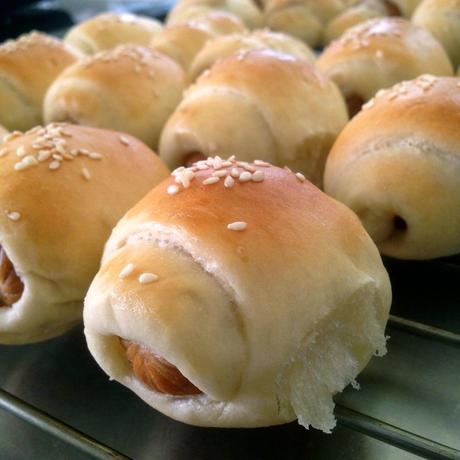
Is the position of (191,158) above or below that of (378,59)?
below

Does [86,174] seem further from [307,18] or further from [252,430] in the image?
[307,18]

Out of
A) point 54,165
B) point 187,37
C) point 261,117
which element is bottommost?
point 187,37

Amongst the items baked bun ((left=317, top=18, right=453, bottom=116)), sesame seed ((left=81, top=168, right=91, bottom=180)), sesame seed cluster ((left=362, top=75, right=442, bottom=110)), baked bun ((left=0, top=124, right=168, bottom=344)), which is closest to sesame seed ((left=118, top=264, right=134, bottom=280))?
baked bun ((left=0, top=124, right=168, bottom=344))

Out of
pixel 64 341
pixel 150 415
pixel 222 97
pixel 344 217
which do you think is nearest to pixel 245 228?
pixel 344 217

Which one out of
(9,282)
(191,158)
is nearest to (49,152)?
(9,282)

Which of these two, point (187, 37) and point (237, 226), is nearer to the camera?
point (237, 226)

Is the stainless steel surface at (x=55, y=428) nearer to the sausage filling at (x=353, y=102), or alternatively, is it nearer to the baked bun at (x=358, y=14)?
the sausage filling at (x=353, y=102)

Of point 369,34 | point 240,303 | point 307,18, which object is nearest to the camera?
point 240,303

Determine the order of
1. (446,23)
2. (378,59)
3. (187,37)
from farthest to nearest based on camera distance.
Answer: (187,37) → (446,23) → (378,59)
